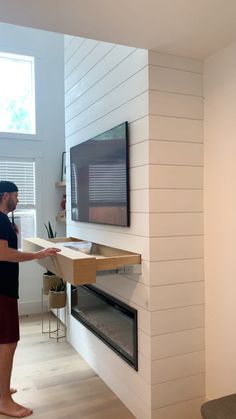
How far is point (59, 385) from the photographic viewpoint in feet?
9.10

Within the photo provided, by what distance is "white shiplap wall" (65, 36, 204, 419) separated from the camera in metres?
2.12

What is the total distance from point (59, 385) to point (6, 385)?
485 mm

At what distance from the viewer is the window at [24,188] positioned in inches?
172

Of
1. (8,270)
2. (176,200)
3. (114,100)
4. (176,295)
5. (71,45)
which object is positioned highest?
(71,45)

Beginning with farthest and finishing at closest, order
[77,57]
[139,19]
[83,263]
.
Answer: [77,57], [83,263], [139,19]

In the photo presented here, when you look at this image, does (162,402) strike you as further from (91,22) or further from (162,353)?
(91,22)

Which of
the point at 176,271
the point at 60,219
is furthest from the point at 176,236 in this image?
the point at 60,219

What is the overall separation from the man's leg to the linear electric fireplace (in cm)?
68

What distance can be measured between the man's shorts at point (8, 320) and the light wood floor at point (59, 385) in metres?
0.51

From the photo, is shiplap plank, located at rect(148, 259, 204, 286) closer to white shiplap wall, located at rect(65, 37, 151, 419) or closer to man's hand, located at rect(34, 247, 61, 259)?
white shiplap wall, located at rect(65, 37, 151, 419)

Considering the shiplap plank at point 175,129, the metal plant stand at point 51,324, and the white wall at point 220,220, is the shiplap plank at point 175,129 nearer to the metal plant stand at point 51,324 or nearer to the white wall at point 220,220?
the white wall at point 220,220

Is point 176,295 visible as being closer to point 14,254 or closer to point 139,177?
point 139,177

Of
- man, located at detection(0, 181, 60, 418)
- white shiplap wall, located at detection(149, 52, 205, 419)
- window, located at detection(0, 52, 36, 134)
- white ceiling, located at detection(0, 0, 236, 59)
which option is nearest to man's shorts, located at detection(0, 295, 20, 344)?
man, located at detection(0, 181, 60, 418)

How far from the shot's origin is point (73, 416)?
237 cm
